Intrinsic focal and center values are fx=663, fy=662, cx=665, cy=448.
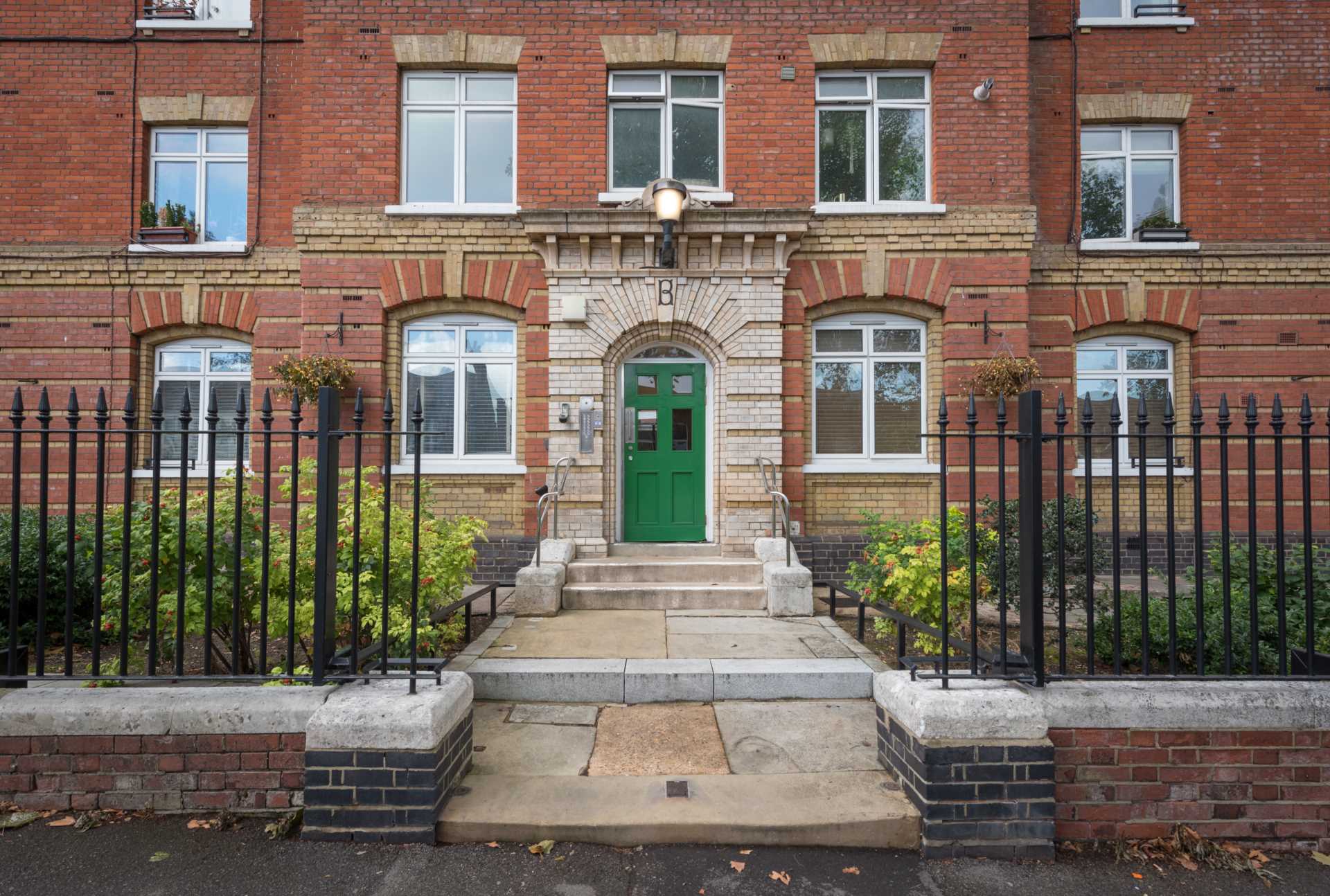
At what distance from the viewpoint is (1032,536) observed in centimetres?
303

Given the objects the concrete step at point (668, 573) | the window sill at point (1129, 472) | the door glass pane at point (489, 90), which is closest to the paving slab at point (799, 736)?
the concrete step at point (668, 573)

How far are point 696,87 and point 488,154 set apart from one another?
277 cm

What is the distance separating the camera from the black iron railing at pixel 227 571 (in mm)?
3033

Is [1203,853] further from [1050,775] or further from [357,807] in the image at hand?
[357,807]

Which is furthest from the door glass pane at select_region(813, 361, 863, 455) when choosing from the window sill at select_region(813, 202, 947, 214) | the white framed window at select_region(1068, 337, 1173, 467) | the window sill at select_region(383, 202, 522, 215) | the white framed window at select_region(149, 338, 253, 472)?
the white framed window at select_region(149, 338, 253, 472)

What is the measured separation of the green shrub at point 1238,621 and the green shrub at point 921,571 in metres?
0.92

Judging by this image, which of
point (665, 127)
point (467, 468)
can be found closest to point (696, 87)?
point (665, 127)

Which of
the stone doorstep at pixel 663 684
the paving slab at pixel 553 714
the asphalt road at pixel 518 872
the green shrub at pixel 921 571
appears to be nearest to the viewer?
the asphalt road at pixel 518 872

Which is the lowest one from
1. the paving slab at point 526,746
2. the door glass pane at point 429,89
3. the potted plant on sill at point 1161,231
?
the paving slab at point 526,746

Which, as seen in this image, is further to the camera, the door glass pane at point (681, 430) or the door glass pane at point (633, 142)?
the door glass pane at point (633, 142)

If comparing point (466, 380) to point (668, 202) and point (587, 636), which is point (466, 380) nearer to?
point (668, 202)

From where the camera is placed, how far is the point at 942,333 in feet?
26.7

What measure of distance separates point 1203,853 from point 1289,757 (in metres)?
0.59

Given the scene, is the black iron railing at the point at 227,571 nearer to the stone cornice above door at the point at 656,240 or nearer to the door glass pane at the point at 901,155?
the stone cornice above door at the point at 656,240
